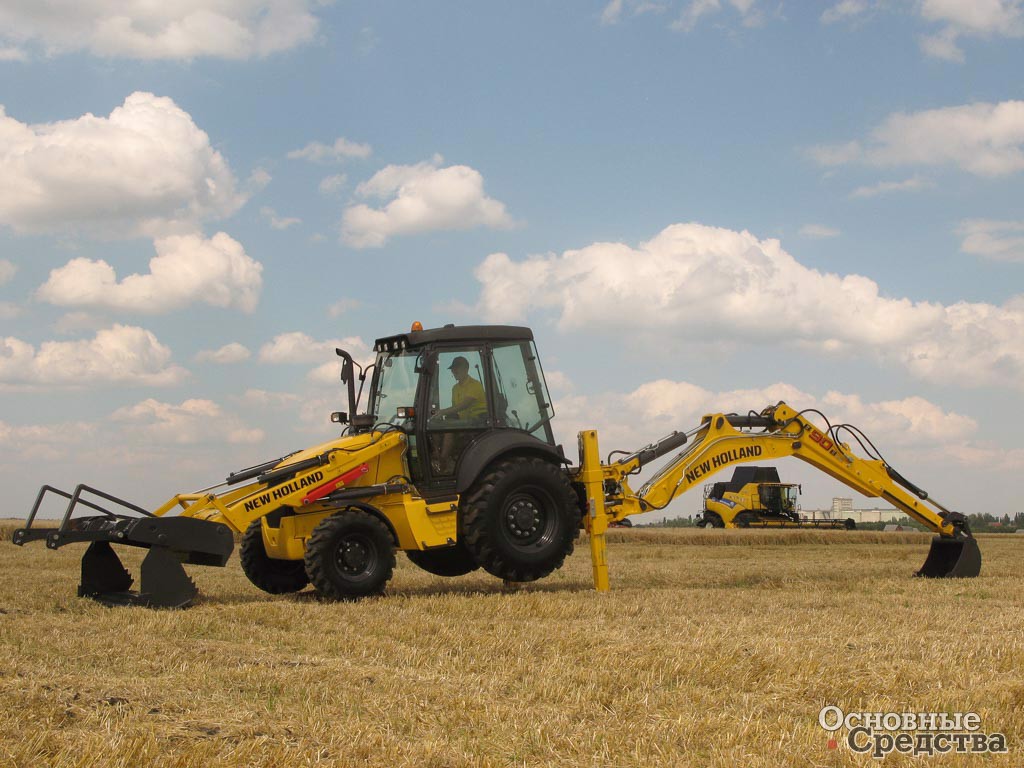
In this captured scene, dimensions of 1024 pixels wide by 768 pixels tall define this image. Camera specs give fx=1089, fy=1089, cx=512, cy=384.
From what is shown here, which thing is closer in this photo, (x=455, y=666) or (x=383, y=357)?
(x=455, y=666)

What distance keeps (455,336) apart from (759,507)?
29.3 meters

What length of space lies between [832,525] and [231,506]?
1253 inches

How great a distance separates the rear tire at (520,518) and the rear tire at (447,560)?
2.30ft

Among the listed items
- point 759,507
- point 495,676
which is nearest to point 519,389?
point 495,676

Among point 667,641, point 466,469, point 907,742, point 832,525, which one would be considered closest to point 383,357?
point 466,469

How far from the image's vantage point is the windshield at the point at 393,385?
35.8 feet

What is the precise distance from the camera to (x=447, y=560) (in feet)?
38.2

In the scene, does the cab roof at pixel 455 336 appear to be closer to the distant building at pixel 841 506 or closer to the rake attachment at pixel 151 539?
the rake attachment at pixel 151 539

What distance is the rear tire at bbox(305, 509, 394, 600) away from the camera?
384 inches

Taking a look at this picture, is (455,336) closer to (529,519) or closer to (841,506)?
(529,519)

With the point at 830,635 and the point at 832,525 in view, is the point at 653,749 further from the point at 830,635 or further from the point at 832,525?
the point at 832,525

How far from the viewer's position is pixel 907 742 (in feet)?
15.2

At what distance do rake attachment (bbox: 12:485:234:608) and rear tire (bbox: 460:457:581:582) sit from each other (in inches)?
91.5

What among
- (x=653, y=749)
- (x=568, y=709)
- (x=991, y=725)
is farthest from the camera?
(x=568, y=709)
